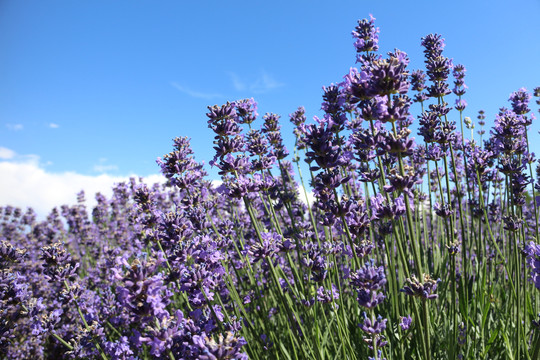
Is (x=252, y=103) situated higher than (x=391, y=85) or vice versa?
(x=252, y=103)

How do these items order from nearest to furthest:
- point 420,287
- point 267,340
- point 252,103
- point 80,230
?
1. point 420,287
2. point 267,340
3. point 252,103
4. point 80,230

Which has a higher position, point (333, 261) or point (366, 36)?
point (366, 36)

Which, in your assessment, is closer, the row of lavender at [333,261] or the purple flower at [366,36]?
the row of lavender at [333,261]

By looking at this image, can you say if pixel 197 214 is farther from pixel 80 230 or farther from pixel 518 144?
pixel 80 230

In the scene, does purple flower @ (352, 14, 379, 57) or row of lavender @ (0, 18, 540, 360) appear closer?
row of lavender @ (0, 18, 540, 360)

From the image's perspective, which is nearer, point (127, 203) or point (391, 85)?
point (391, 85)

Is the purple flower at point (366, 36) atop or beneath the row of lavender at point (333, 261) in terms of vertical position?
atop

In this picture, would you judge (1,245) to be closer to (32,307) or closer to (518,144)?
(32,307)

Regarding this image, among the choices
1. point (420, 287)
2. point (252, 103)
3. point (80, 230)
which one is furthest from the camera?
point (80, 230)

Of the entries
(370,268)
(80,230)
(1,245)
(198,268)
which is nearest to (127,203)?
(80,230)

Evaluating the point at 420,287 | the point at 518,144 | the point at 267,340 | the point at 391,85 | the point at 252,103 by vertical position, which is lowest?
the point at 267,340

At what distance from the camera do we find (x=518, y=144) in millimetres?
3646

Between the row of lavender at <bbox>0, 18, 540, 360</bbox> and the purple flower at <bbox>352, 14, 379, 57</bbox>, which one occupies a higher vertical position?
the purple flower at <bbox>352, 14, 379, 57</bbox>

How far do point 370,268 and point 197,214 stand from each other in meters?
2.19
